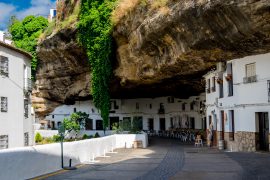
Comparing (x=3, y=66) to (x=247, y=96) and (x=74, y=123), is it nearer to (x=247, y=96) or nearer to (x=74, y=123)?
(x=247, y=96)

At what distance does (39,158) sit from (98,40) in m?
21.0

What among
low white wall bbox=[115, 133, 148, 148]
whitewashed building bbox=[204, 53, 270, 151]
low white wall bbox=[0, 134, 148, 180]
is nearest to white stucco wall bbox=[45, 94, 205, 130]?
low white wall bbox=[115, 133, 148, 148]

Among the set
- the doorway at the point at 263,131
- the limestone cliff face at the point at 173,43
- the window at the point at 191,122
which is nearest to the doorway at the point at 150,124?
the window at the point at 191,122

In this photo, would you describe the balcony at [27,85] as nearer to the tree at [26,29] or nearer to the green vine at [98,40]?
the green vine at [98,40]

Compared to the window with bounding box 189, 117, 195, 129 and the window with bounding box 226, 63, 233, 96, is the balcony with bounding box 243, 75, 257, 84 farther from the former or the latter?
the window with bounding box 189, 117, 195, 129

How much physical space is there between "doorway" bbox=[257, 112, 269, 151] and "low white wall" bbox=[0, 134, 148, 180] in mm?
10032

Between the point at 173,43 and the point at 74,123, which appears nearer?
the point at 173,43

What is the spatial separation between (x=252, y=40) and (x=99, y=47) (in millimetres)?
18037

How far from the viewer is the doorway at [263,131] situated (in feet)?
77.0

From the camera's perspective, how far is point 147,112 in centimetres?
5659

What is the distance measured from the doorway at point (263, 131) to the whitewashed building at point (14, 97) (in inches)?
685

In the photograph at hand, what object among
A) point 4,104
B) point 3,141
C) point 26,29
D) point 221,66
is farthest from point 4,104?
point 26,29

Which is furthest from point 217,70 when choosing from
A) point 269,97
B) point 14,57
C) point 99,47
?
point 14,57

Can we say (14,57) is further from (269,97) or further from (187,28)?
(269,97)
